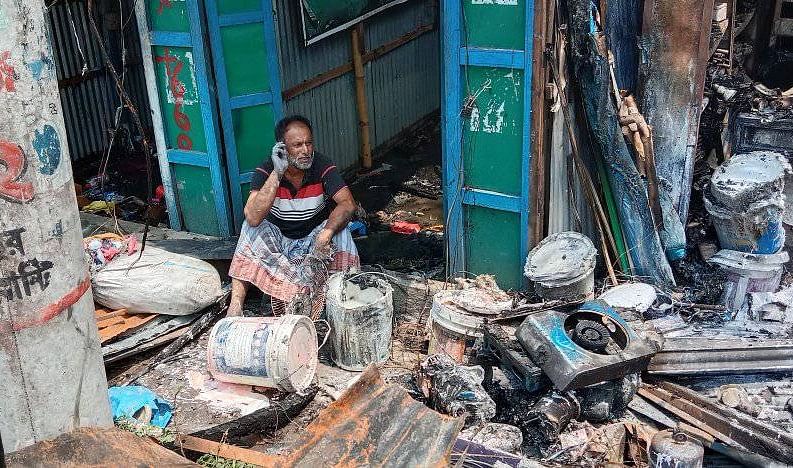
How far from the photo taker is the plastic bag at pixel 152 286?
19.1 ft

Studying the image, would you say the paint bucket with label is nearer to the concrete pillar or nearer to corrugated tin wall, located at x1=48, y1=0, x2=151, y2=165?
the concrete pillar

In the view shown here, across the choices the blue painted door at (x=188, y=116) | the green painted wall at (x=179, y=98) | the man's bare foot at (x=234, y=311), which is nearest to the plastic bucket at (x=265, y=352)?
the man's bare foot at (x=234, y=311)

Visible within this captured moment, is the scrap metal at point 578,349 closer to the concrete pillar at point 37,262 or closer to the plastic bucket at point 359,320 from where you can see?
the plastic bucket at point 359,320

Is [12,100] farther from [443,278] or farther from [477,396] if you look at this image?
[443,278]

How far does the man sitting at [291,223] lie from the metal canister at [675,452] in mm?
2727

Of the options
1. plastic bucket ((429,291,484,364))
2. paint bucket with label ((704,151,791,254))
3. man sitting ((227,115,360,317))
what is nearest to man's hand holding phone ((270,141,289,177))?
man sitting ((227,115,360,317))

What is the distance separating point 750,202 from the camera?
17.9ft

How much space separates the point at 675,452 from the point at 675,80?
113 inches

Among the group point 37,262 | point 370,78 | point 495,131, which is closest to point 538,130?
point 495,131

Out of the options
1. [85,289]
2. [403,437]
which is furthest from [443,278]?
[85,289]

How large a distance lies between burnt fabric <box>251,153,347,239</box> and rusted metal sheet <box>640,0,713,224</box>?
2470 mm

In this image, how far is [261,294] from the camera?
6.56 m

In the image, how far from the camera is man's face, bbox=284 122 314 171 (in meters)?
5.80

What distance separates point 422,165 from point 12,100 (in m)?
6.93
